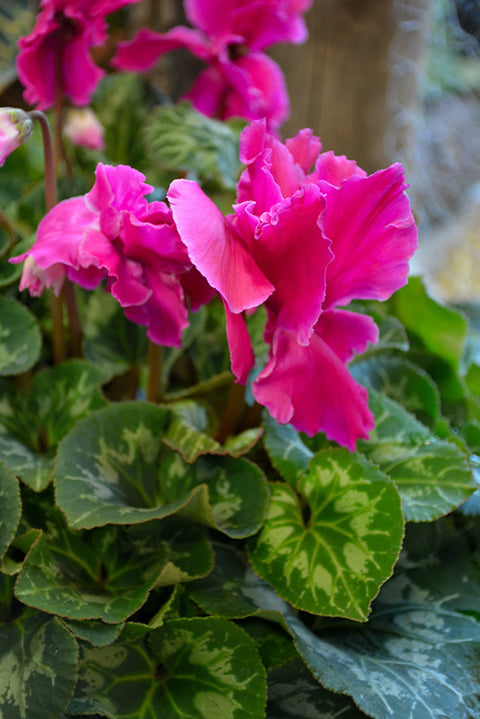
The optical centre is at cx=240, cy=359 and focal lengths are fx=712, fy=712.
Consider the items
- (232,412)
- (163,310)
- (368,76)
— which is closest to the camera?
(163,310)

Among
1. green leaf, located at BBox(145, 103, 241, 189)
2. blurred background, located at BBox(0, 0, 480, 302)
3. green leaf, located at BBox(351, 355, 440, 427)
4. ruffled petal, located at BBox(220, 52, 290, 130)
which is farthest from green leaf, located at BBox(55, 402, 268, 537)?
blurred background, located at BBox(0, 0, 480, 302)

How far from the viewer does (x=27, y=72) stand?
69 centimetres

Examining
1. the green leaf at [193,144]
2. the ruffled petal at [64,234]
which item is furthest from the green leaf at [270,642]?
the green leaf at [193,144]

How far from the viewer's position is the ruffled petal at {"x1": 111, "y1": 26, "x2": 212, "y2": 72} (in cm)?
86

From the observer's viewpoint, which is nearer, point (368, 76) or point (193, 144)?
point (193, 144)

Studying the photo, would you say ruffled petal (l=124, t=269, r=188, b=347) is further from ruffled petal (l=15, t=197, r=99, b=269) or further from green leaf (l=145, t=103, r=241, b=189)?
green leaf (l=145, t=103, r=241, b=189)

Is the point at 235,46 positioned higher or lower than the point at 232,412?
higher

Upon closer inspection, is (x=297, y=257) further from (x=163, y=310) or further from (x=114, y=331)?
(x=114, y=331)

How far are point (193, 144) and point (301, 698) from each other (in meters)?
0.60

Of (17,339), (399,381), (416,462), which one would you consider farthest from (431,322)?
(17,339)

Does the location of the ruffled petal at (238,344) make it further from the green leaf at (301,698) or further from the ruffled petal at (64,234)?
the green leaf at (301,698)

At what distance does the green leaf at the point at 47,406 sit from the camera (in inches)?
26.5

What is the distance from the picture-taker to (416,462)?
632 millimetres

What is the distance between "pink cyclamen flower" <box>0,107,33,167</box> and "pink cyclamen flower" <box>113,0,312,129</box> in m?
0.38
